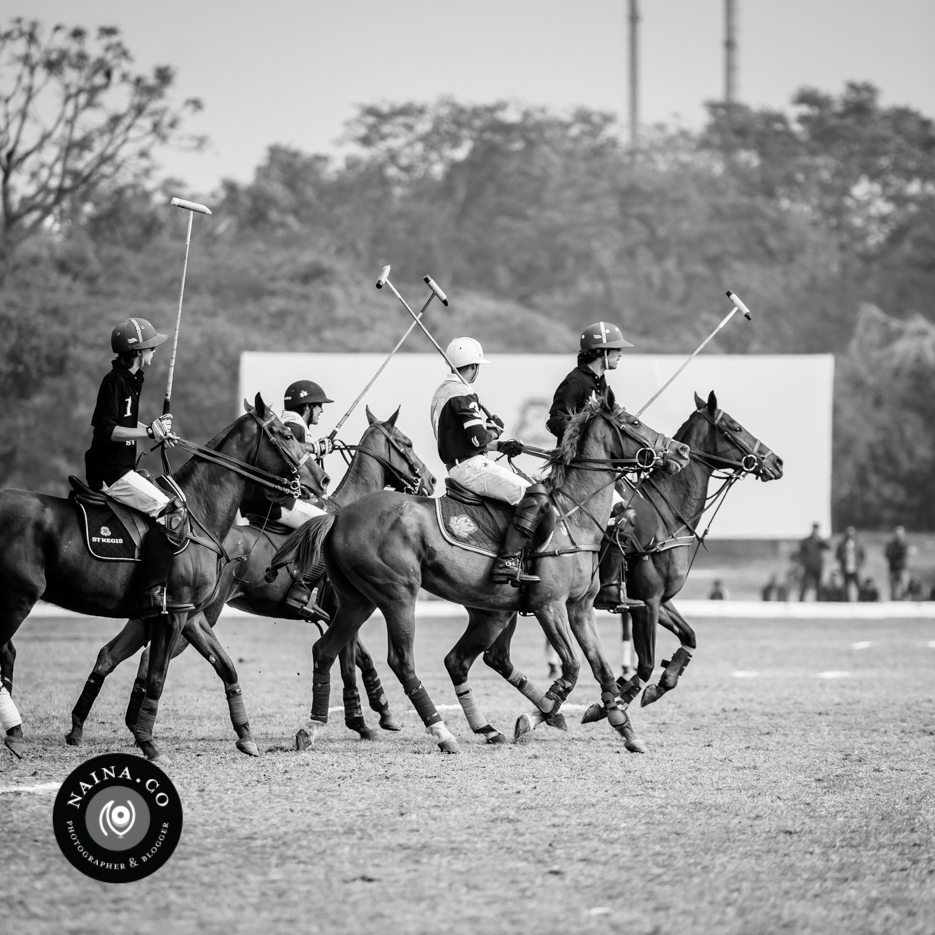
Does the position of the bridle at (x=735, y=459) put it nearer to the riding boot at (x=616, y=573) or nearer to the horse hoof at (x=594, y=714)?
the riding boot at (x=616, y=573)

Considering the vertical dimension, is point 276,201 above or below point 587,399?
above

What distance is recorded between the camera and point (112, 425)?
938 cm

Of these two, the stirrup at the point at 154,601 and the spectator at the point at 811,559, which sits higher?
the spectator at the point at 811,559

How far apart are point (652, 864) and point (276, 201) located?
128 feet

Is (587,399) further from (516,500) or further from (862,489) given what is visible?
(862,489)

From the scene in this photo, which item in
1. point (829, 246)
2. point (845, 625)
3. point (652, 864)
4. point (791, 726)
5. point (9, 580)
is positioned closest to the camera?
point (652, 864)

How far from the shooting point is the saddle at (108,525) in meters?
9.34

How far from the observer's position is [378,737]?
10.8 metres

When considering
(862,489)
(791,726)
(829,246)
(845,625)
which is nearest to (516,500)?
(791,726)

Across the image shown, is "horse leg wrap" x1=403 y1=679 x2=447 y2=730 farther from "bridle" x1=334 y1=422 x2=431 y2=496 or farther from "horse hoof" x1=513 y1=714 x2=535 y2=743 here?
"bridle" x1=334 y1=422 x2=431 y2=496

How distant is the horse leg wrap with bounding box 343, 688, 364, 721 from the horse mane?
81.3 inches

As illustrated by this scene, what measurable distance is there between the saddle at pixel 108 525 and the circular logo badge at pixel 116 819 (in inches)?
135

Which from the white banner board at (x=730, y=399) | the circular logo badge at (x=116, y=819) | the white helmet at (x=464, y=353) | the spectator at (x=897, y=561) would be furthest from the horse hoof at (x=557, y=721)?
the spectator at (x=897, y=561)

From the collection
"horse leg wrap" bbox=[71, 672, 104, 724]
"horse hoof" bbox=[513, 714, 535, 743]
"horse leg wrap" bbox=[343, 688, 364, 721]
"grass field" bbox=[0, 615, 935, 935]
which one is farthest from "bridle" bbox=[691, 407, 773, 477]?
"horse leg wrap" bbox=[71, 672, 104, 724]
